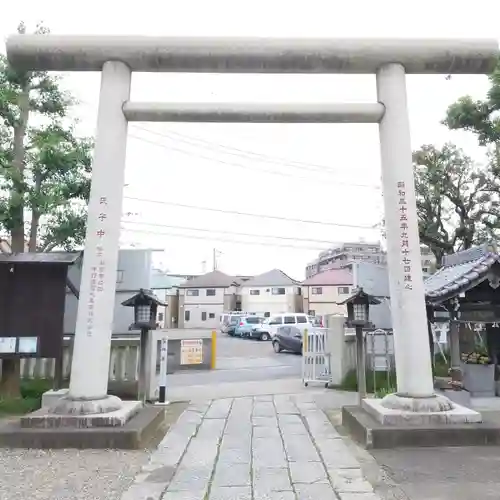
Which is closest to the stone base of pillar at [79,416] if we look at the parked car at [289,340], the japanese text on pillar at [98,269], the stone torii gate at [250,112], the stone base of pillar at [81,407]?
the stone base of pillar at [81,407]

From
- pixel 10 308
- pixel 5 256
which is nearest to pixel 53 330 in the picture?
pixel 10 308

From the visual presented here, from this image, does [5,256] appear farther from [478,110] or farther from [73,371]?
[478,110]

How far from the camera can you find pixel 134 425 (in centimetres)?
600

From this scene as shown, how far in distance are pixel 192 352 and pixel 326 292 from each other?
30.5 m

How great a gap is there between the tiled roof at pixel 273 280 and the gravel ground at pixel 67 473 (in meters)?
43.0

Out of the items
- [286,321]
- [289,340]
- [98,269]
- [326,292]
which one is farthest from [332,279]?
[98,269]

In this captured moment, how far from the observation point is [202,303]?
49.2m

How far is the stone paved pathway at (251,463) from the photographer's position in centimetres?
431

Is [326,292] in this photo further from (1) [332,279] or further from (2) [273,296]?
(2) [273,296]

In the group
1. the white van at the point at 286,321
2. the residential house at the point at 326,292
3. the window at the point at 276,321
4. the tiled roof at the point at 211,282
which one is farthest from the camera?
the tiled roof at the point at 211,282

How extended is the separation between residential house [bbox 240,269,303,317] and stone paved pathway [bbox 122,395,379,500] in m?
39.9

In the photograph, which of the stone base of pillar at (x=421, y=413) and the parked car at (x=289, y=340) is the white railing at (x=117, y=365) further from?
the parked car at (x=289, y=340)

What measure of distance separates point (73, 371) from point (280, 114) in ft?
15.1

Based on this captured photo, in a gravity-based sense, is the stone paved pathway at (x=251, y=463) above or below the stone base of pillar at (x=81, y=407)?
below
